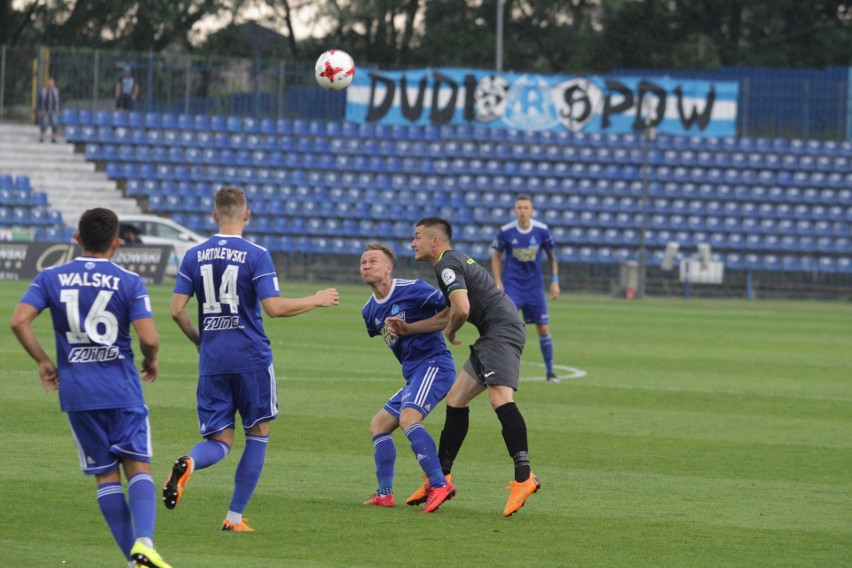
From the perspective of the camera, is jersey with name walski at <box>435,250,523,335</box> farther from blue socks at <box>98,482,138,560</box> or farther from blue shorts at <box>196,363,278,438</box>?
blue socks at <box>98,482,138,560</box>

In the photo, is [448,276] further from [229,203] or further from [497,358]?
[229,203]

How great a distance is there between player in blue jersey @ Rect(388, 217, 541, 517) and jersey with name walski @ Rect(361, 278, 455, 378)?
0.40ft

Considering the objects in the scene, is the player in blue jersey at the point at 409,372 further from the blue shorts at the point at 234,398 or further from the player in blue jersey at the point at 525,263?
the player in blue jersey at the point at 525,263

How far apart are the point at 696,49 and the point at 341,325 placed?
35400mm

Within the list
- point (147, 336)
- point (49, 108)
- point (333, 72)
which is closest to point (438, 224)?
point (147, 336)

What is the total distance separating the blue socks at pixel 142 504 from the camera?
6.43 metres

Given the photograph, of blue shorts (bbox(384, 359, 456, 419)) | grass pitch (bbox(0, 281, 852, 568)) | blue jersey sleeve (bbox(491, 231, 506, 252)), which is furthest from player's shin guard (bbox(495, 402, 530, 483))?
blue jersey sleeve (bbox(491, 231, 506, 252))

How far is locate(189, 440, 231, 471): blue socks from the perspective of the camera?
25.0 feet

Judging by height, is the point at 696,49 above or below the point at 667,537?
above

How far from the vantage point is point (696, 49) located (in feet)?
182

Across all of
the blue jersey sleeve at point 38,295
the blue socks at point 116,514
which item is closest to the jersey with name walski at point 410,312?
the blue socks at point 116,514

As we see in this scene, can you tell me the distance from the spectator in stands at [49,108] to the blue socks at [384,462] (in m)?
33.4

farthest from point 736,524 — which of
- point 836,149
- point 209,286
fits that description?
point 836,149

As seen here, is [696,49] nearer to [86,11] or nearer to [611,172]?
[611,172]
